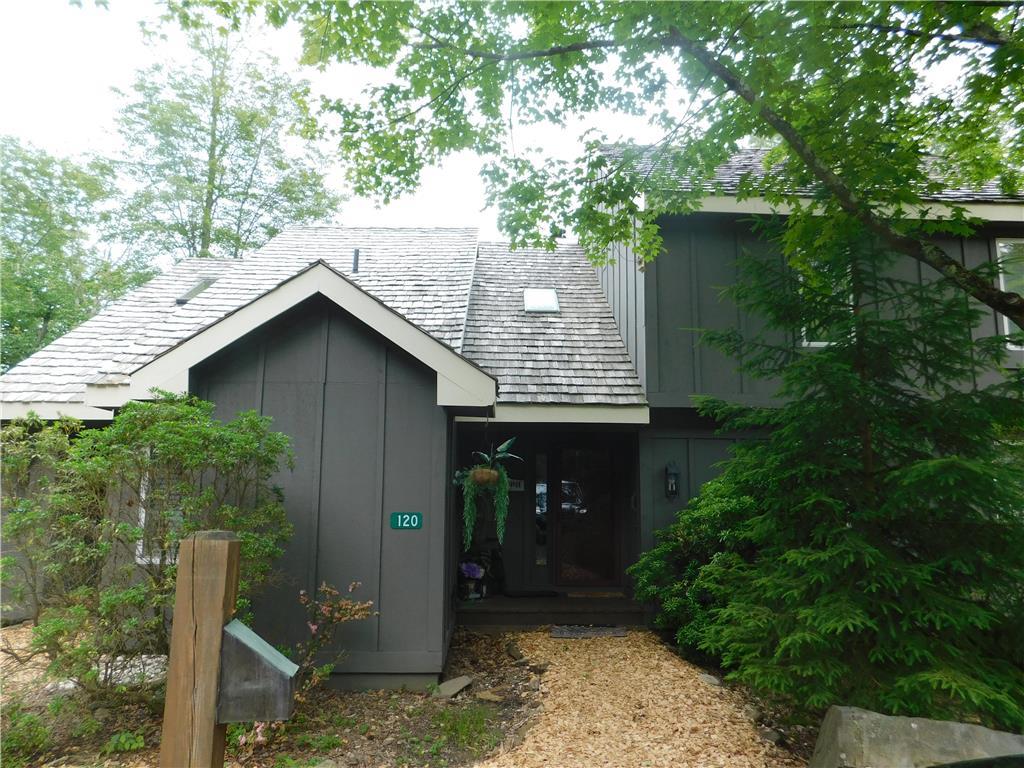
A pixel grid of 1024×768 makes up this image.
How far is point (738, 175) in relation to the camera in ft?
29.8

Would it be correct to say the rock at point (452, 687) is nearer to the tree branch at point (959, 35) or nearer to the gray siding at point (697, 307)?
the gray siding at point (697, 307)

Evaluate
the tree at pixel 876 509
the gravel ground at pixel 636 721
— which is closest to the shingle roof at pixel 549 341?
the tree at pixel 876 509

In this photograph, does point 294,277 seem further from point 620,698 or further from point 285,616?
point 620,698

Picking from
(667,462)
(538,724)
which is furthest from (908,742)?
(667,462)

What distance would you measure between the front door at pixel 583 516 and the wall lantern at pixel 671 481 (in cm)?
144

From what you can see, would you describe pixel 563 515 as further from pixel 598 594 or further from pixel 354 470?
pixel 354 470

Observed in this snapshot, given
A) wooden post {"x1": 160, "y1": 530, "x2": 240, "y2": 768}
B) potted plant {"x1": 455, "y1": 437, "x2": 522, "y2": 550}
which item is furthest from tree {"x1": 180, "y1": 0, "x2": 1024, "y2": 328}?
wooden post {"x1": 160, "y1": 530, "x2": 240, "y2": 768}

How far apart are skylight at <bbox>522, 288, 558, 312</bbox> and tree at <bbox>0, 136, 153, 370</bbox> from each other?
48.2 ft

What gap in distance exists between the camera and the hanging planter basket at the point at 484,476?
21.0 ft

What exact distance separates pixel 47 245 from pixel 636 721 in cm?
2055

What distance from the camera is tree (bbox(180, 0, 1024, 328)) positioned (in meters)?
4.93

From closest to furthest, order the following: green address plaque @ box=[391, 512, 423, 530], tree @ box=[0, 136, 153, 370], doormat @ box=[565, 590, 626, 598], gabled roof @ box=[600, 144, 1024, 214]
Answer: green address plaque @ box=[391, 512, 423, 530], gabled roof @ box=[600, 144, 1024, 214], doormat @ box=[565, 590, 626, 598], tree @ box=[0, 136, 153, 370]

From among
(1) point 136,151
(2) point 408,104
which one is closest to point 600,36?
(2) point 408,104

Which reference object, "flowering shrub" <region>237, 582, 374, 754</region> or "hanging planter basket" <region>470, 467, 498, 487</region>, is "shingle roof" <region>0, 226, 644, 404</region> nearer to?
"hanging planter basket" <region>470, 467, 498, 487</region>
